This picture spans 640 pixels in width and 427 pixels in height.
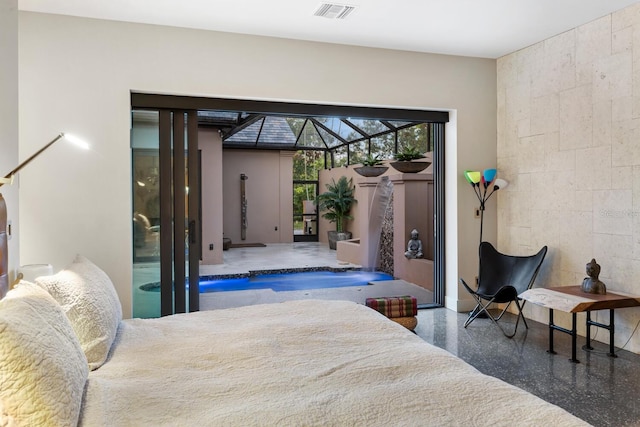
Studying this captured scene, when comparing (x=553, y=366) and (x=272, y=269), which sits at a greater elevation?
(x=272, y=269)

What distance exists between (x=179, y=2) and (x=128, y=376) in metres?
3.13

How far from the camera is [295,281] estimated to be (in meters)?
8.04

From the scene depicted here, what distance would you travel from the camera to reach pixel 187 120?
4.59 metres

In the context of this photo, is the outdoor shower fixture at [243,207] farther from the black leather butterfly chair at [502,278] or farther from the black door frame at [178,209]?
the black leather butterfly chair at [502,278]

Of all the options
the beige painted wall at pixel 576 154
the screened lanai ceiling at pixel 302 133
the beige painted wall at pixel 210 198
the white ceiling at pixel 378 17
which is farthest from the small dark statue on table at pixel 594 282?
the beige painted wall at pixel 210 198

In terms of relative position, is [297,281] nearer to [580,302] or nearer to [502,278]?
[502,278]

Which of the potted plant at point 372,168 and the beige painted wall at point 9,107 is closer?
the beige painted wall at point 9,107

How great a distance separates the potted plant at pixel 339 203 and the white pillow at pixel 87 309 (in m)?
9.42

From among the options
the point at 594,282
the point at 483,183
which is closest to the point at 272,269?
the point at 483,183

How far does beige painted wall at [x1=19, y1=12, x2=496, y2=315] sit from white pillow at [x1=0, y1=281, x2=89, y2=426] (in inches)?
110

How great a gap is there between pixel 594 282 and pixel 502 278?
1.19 meters

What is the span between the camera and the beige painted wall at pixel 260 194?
42.1 ft

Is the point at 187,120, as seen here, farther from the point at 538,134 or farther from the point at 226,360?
the point at 538,134

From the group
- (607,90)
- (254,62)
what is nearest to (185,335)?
(254,62)
